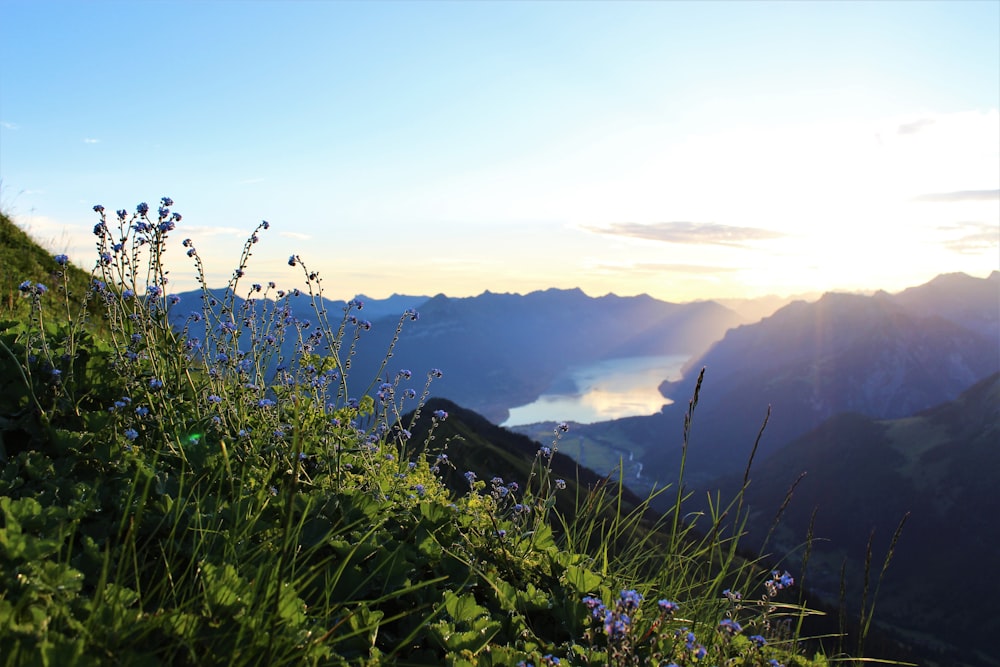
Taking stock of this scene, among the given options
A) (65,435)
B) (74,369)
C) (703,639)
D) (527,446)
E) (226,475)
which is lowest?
(527,446)

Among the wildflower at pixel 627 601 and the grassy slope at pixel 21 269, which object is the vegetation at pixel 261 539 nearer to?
the wildflower at pixel 627 601

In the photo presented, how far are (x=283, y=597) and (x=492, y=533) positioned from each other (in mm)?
1853

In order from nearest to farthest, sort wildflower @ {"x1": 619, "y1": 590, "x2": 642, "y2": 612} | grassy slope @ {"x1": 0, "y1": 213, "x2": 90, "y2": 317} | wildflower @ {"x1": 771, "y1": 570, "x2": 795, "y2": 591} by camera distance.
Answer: wildflower @ {"x1": 619, "y1": 590, "x2": 642, "y2": 612}
wildflower @ {"x1": 771, "y1": 570, "x2": 795, "y2": 591}
grassy slope @ {"x1": 0, "y1": 213, "x2": 90, "y2": 317}

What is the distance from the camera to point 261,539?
3799 mm

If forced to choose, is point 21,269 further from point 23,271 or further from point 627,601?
point 627,601

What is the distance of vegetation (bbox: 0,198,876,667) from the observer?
114 inches

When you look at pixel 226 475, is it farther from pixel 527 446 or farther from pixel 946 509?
pixel 946 509

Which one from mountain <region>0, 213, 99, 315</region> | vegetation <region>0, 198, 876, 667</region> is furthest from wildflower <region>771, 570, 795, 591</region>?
mountain <region>0, 213, 99, 315</region>

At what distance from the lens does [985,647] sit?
137875 mm

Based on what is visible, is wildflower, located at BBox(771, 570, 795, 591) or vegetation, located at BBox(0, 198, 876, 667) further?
wildflower, located at BBox(771, 570, 795, 591)

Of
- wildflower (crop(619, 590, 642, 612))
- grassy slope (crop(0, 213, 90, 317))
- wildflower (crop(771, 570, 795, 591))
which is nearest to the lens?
wildflower (crop(619, 590, 642, 612))

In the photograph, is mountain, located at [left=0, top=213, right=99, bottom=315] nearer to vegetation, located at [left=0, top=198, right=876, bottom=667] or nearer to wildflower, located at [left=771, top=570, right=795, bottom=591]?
vegetation, located at [left=0, top=198, right=876, bottom=667]

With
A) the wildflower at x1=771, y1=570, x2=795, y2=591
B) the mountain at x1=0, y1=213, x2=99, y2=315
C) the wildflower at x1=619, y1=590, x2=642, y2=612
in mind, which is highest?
the mountain at x1=0, y1=213, x2=99, y2=315

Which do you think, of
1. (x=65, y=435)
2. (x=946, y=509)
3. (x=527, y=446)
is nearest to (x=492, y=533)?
(x=65, y=435)
